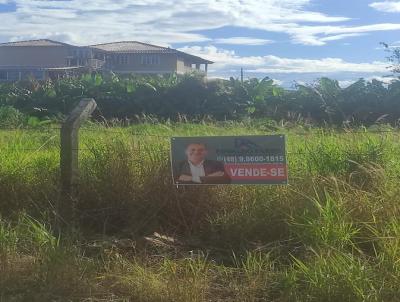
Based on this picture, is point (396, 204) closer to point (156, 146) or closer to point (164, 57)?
point (156, 146)

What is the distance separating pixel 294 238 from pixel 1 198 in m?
3.13

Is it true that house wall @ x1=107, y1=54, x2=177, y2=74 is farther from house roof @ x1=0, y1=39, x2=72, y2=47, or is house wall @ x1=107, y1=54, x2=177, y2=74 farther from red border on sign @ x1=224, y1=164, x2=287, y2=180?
red border on sign @ x1=224, y1=164, x2=287, y2=180

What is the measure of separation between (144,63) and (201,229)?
63220mm

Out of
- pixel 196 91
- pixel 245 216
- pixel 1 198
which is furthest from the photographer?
pixel 196 91

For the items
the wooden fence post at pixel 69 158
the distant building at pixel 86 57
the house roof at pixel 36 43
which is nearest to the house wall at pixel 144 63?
the distant building at pixel 86 57

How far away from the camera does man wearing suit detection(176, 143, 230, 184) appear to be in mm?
5492

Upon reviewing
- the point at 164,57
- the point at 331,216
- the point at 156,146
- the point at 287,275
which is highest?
the point at 164,57

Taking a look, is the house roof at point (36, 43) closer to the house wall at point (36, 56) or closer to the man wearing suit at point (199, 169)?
the house wall at point (36, 56)

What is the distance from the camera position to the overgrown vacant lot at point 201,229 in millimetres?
4387

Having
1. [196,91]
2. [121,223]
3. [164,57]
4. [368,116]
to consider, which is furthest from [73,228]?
[164,57]

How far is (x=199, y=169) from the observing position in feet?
18.2

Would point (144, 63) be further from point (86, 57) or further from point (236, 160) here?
point (236, 160)

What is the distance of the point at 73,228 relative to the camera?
5551 millimetres

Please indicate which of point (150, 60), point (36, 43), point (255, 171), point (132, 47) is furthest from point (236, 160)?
point (36, 43)
